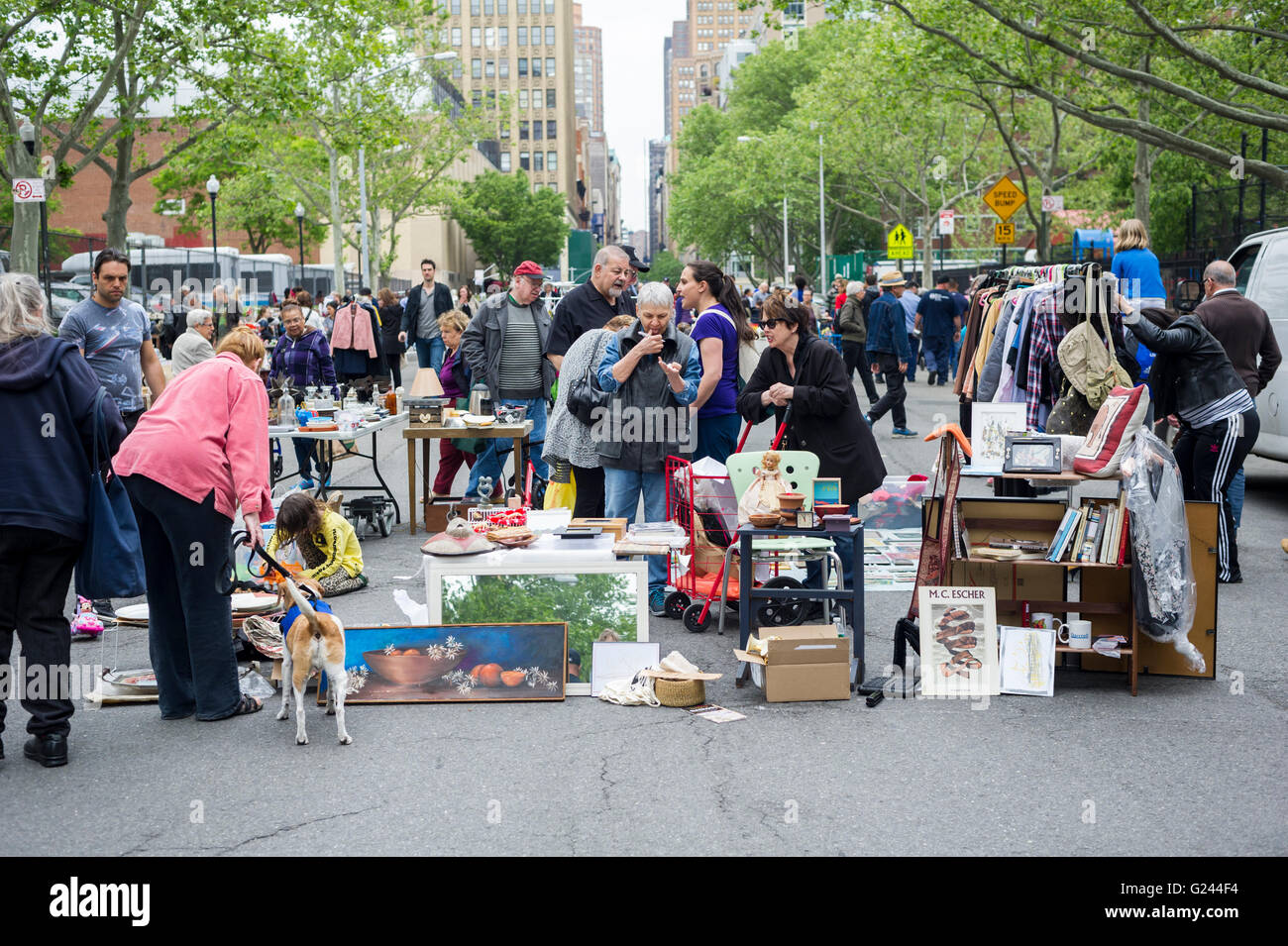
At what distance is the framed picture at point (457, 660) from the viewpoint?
693 centimetres

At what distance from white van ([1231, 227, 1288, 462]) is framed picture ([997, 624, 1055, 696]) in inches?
249

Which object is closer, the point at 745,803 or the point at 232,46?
the point at 745,803

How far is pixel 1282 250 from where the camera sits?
12.4 meters

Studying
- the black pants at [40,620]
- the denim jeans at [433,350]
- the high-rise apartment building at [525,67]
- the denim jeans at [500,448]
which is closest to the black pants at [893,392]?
the denim jeans at [433,350]

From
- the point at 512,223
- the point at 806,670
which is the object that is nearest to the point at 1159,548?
the point at 806,670

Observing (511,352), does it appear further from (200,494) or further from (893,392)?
(893,392)

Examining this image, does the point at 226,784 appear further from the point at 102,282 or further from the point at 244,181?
the point at 244,181

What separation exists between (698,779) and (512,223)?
102 meters

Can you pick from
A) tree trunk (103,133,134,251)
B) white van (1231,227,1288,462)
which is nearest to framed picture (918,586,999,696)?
white van (1231,227,1288,462)

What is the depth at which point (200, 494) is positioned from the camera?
6.23m

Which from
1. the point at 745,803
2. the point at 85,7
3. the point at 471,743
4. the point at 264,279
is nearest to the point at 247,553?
the point at 471,743

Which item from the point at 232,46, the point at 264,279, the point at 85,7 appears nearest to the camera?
the point at 85,7

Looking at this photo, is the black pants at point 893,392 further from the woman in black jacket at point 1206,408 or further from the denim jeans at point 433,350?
the woman in black jacket at point 1206,408

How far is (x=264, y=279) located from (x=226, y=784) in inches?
1823
